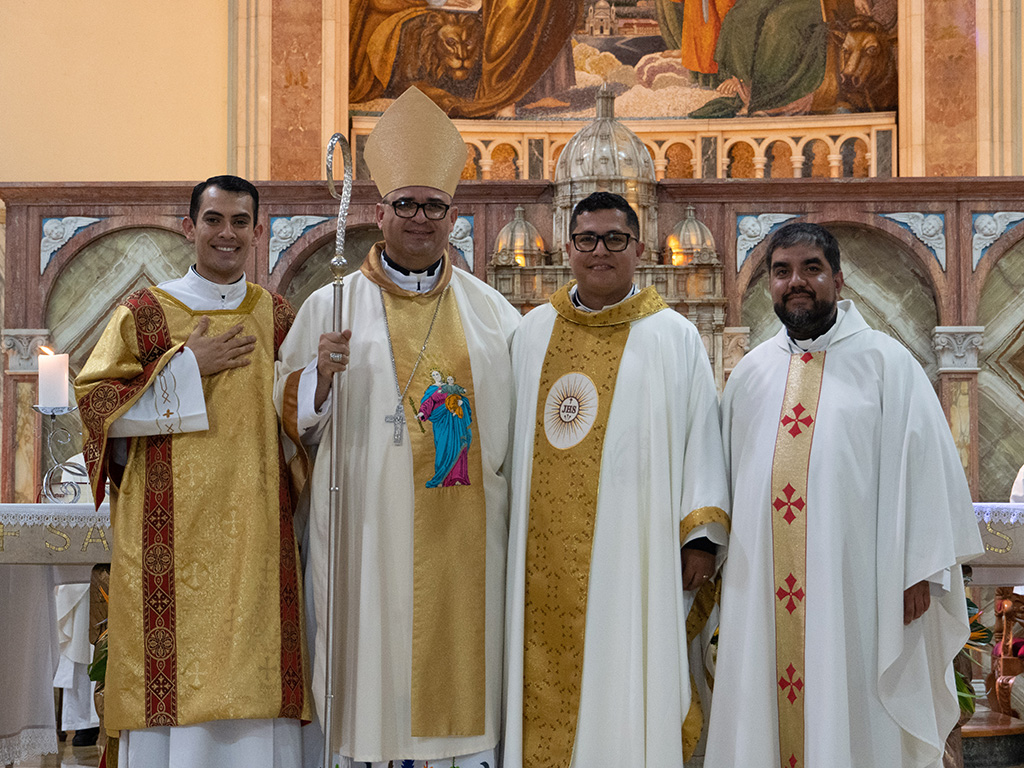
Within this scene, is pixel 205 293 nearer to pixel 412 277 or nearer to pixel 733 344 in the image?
pixel 412 277

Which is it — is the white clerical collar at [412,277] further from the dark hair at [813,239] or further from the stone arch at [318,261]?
the stone arch at [318,261]

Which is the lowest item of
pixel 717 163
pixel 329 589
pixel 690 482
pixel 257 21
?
pixel 329 589

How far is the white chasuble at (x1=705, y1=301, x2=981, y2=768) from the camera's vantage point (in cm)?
318

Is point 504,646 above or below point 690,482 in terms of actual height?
below

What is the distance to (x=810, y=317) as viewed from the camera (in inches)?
132

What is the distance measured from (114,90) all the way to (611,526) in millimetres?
7229

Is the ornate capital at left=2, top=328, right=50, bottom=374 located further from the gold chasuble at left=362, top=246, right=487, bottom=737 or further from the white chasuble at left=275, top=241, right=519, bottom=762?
the gold chasuble at left=362, top=246, right=487, bottom=737

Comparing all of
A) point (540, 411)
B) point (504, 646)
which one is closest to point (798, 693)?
point (504, 646)

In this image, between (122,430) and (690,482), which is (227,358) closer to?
(122,430)

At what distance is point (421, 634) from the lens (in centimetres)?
333

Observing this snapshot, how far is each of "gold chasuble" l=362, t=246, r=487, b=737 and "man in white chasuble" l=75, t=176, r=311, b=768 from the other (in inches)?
14.5

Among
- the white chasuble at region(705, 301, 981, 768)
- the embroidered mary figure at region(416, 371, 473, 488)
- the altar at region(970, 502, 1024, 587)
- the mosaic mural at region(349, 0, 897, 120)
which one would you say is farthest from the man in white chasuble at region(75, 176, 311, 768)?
the mosaic mural at region(349, 0, 897, 120)

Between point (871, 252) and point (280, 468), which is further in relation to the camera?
point (871, 252)

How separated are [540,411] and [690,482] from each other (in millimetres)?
494
